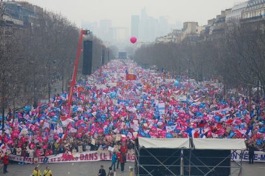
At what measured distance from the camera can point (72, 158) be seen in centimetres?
2688

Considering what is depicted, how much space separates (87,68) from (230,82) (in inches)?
1046

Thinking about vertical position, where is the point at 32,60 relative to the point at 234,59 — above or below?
below

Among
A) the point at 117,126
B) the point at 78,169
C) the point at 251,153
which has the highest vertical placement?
the point at 117,126

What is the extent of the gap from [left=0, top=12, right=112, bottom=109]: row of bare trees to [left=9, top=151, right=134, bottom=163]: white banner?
5.42 metres

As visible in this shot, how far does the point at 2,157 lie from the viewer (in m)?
24.7

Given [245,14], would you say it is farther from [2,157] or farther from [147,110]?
[2,157]

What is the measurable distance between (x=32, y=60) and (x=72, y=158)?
19.7 metres

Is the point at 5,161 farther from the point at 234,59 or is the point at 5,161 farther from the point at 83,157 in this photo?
the point at 234,59

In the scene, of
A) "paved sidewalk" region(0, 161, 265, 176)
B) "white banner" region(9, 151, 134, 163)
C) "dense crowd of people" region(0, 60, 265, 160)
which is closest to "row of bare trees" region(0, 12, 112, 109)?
"dense crowd of people" region(0, 60, 265, 160)

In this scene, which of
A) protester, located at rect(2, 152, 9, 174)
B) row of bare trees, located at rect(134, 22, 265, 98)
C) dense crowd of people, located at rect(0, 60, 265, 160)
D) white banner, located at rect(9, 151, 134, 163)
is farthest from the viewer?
row of bare trees, located at rect(134, 22, 265, 98)

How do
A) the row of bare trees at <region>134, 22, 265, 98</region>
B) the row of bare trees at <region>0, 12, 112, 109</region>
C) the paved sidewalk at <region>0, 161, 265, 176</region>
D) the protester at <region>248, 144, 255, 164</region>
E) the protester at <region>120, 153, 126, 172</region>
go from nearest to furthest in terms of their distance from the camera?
the paved sidewalk at <region>0, 161, 265, 176</region>
the protester at <region>120, 153, 126, 172</region>
the protester at <region>248, 144, 255, 164</region>
the row of bare trees at <region>0, 12, 112, 109</region>
the row of bare trees at <region>134, 22, 265, 98</region>

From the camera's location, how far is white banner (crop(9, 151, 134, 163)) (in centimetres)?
2627

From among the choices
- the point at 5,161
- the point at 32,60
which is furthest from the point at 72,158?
the point at 32,60

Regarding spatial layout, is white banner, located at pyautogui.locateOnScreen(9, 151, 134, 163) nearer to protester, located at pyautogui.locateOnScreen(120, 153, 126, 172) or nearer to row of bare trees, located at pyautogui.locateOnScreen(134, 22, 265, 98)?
protester, located at pyautogui.locateOnScreen(120, 153, 126, 172)
